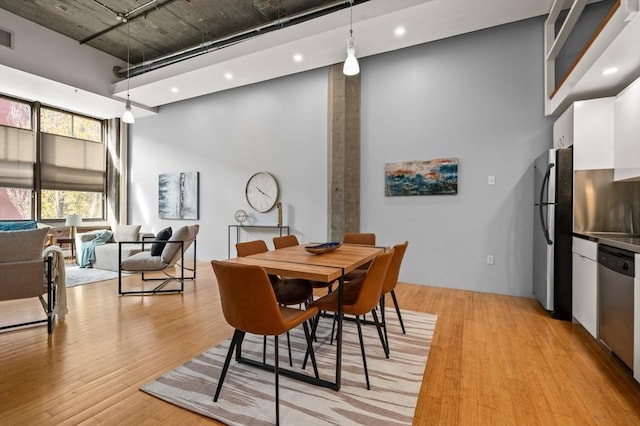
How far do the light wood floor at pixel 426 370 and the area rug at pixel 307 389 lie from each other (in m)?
0.09

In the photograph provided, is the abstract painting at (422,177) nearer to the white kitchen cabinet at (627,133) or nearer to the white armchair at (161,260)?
the white kitchen cabinet at (627,133)

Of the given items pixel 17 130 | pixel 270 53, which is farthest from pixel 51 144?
pixel 270 53

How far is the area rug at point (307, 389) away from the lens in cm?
167

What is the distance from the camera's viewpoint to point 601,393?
190 centimetres

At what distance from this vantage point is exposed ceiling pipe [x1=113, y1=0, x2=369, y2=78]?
413 centimetres

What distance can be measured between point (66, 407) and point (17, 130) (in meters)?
6.89

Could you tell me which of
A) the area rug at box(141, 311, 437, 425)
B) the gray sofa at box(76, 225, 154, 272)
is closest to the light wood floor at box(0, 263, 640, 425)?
the area rug at box(141, 311, 437, 425)

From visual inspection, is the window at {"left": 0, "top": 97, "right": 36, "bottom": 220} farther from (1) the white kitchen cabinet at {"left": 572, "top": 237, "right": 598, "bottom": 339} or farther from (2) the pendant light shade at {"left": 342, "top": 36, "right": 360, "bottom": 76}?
(1) the white kitchen cabinet at {"left": 572, "top": 237, "right": 598, "bottom": 339}

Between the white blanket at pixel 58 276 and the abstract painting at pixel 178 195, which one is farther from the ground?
the abstract painting at pixel 178 195

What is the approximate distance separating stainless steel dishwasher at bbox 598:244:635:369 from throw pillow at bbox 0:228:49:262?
469 centimetres

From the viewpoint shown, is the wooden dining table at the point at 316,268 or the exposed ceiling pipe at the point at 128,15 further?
the exposed ceiling pipe at the point at 128,15

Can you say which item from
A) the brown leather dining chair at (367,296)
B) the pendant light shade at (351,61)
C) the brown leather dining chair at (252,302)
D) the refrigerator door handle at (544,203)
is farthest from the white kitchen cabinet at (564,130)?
the brown leather dining chair at (252,302)

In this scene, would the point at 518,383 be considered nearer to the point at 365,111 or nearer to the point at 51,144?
the point at 365,111

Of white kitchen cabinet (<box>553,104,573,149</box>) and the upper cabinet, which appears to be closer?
the upper cabinet
